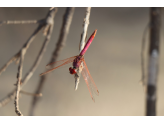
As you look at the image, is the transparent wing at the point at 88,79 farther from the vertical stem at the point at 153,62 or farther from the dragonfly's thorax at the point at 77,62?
the vertical stem at the point at 153,62

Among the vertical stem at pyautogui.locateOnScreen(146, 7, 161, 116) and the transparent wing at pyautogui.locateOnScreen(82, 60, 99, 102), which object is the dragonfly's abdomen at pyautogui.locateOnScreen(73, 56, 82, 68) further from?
the vertical stem at pyautogui.locateOnScreen(146, 7, 161, 116)

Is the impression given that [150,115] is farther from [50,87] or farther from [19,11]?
[19,11]

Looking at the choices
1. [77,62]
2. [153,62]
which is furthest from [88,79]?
[153,62]

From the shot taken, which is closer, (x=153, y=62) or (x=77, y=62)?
(x=77, y=62)

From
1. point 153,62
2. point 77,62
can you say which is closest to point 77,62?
point 77,62

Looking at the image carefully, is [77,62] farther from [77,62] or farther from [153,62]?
[153,62]

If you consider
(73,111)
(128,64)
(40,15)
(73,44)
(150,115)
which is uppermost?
(40,15)

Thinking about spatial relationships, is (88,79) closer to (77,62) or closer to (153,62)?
(77,62)

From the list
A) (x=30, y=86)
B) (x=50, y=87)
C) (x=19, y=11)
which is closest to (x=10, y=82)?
(x=30, y=86)

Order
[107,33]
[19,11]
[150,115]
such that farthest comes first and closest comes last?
[107,33], [19,11], [150,115]
